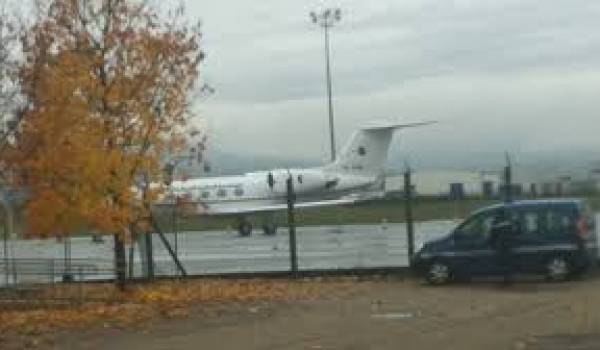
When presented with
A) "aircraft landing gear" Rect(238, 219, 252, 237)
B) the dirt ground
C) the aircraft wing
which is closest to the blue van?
the dirt ground

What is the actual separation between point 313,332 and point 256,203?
139 feet

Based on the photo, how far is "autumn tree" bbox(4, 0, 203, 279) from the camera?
22.1m

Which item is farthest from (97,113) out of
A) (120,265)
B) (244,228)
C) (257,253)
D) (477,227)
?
(244,228)

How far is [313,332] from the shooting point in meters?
16.8

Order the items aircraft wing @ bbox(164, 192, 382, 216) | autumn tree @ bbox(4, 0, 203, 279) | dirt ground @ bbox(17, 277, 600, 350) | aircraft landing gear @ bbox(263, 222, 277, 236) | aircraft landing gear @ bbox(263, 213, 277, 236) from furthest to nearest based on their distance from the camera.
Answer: aircraft wing @ bbox(164, 192, 382, 216)
aircraft landing gear @ bbox(263, 213, 277, 236)
aircraft landing gear @ bbox(263, 222, 277, 236)
autumn tree @ bbox(4, 0, 203, 279)
dirt ground @ bbox(17, 277, 600, 350)

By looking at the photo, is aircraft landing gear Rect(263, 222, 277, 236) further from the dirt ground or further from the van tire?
the dirt ground

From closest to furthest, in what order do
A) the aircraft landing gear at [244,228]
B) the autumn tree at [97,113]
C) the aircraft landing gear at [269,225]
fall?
the autumn tree at [97,113] → the aircraft landing gear at [244,228] → the aircraft landing gear at [269,225]

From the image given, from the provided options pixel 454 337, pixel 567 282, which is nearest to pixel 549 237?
pixel 567 282

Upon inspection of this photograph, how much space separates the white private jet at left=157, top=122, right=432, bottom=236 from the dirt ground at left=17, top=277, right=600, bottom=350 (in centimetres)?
3481

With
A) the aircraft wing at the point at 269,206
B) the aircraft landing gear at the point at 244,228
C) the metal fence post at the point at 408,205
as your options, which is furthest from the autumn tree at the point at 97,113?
the aircraft wing at the point at 269,206

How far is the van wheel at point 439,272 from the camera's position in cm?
2498

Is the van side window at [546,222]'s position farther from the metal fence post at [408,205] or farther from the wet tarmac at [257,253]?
the wet tarmac at [257,253]

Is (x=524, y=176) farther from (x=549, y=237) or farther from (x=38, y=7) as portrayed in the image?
(x=38, y=7)

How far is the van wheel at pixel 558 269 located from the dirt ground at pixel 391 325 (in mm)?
1011
